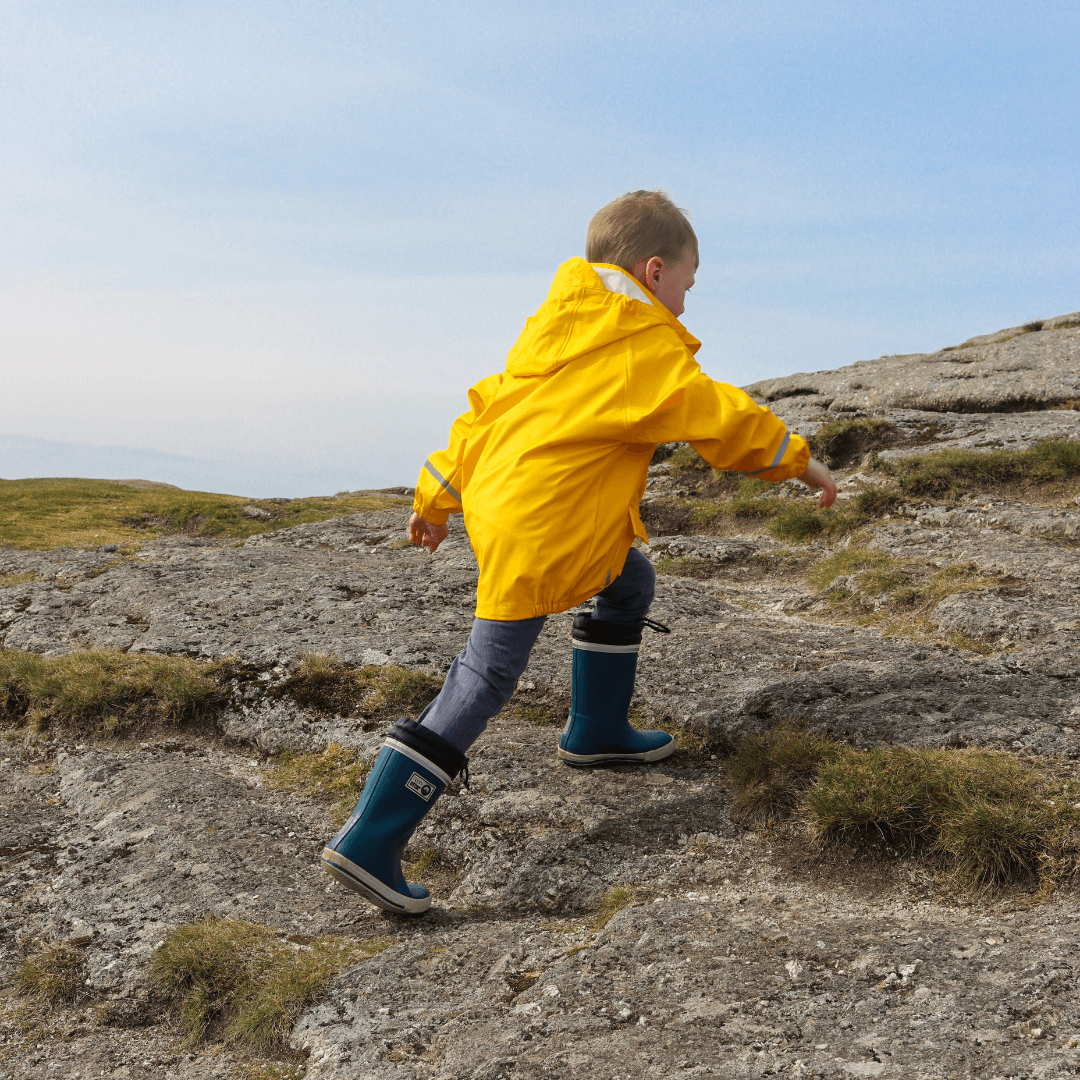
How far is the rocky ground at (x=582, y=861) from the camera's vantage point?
2836 millimetres

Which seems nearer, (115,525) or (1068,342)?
(1068,342)

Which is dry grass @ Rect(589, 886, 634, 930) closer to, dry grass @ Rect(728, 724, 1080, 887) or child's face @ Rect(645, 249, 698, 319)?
dry grass @ Rect(728, 724, 1080, 887)

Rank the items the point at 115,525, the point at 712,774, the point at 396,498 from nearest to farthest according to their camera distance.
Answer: the point at 712,774
the point at 115,525
the point at 396,498

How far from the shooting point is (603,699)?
5035 millimetres

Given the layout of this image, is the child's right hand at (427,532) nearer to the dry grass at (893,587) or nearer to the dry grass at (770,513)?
the dry grass at (893,587)

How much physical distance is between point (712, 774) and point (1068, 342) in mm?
14677

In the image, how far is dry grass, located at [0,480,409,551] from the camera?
16.2 metres

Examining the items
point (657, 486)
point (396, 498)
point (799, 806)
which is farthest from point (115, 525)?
point (799, 806)

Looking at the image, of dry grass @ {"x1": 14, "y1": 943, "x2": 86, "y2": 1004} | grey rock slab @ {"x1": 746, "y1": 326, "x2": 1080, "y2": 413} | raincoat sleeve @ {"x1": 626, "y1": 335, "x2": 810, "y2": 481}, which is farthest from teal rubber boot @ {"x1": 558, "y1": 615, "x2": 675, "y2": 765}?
grey rock slab @ {"x1": 746, "y1": 326, "x2": 1080, "y2": 413}

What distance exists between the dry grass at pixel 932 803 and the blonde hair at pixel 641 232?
2.69 meters

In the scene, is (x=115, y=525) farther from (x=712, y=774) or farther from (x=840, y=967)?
(x=840, y=967)

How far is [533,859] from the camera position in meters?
4.28

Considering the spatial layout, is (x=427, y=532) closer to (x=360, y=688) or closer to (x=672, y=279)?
(x=360, y=688)

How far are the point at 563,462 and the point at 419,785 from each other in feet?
5.30
